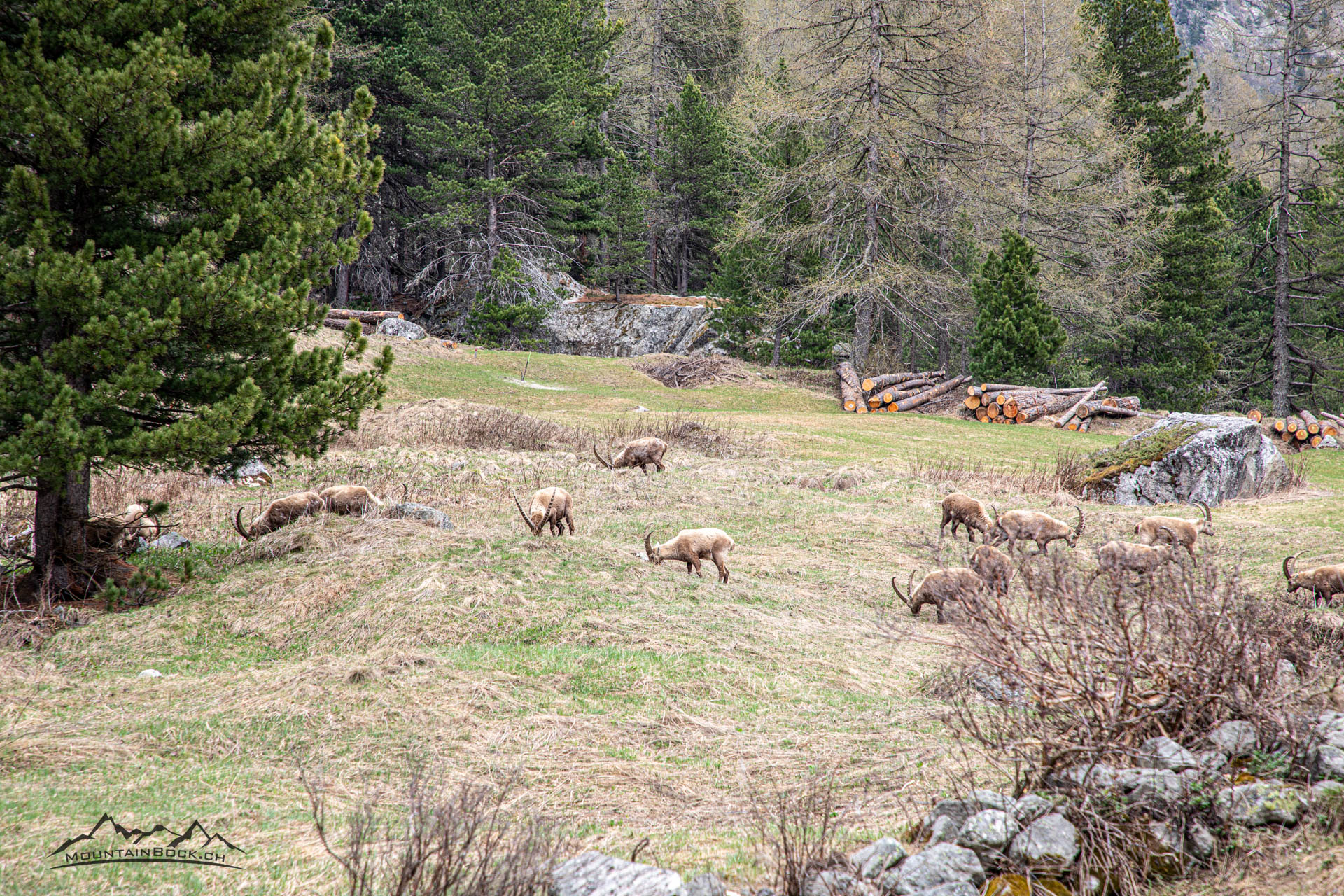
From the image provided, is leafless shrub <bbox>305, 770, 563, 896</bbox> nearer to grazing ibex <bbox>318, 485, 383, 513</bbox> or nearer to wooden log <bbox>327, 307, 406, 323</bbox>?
grazing ibex <bbox>318, 485, 383, 513</bbox>

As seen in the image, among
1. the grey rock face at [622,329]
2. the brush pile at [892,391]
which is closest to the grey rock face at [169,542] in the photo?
the brush pile at [892,391]

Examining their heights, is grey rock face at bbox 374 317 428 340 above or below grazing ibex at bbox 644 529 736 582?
above

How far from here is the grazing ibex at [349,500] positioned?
11.4 metres

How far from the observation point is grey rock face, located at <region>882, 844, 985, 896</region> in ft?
12.4

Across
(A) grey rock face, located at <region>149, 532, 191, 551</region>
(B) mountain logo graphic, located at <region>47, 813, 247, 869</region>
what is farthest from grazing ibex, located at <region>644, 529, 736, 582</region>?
(B) mountain logo graphic, located at <region>47, 813, 247, 869</region>

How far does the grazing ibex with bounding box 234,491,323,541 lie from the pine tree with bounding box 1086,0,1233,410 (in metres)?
34.3

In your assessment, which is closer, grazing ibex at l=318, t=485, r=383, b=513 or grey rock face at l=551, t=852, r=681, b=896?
grey rock face at l=551, t=852, r=681, b=896

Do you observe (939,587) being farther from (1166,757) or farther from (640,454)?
(640,454)

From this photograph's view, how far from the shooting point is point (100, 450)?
7766 mm

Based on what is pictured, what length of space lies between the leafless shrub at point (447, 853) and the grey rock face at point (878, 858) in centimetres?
132

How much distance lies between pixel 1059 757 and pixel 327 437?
→ 25.0ft

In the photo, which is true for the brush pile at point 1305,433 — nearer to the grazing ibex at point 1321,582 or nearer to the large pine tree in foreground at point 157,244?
the grazing ibex at point 1321,582

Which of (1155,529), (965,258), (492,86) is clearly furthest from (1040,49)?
(1155,529)

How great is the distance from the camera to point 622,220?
4125 centimetres
